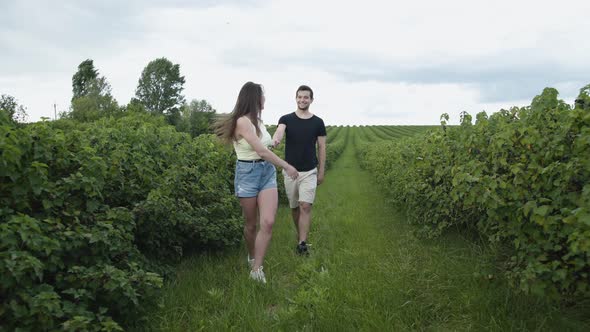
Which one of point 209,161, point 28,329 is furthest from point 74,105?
point 28,329

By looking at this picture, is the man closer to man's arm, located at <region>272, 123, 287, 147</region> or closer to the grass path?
man's arm, located at <region>272, 123, 287, 147</region>

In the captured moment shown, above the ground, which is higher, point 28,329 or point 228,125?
point 228,125

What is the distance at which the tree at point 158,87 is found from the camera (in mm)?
65125

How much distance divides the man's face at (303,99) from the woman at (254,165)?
1.05m

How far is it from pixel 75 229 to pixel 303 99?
3144 mm

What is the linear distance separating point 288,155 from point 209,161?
4.60 ft

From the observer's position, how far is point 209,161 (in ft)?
20.7

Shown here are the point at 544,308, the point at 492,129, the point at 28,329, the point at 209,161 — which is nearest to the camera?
the point at 28,329

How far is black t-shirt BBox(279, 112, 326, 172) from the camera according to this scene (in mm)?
5441

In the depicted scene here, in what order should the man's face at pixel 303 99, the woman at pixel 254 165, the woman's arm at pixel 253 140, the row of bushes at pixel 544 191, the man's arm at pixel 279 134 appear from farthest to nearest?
the man's face at pixel 303 99
the man's arm at pixel 279 134
the woman at pixel 254 165
the woman's arm at pixel 253 140
the row of bushes at pixel 544 191

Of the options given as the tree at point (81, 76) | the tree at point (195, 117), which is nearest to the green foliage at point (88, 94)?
the tree at point (81, 76)

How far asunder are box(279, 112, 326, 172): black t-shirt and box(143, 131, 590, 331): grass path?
1160mm

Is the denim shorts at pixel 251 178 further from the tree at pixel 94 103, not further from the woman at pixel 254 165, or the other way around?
the tree at pixel 94 103

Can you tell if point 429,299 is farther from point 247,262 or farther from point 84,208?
point 84,208
